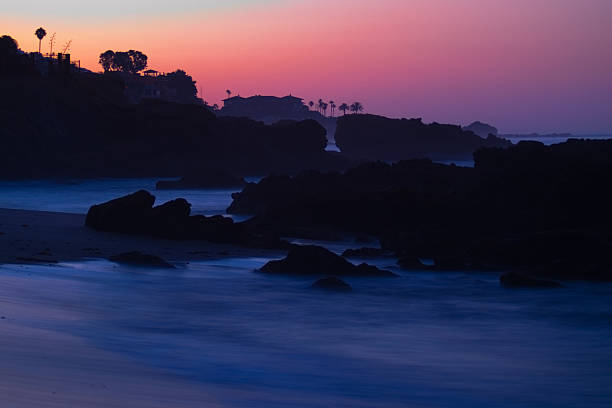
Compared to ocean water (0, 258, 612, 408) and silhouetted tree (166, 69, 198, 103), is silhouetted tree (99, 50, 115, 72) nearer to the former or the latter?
silhouetted tree (166, 69, 198, 103)

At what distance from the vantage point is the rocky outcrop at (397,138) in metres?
118

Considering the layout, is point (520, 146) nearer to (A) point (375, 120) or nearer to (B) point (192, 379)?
(B) point (192, 379)

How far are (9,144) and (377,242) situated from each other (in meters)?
48.5

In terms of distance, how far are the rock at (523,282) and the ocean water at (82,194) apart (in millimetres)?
20890

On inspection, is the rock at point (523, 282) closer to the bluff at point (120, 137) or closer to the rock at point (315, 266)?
the rock at point (315, 266)

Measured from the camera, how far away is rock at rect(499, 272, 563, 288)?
42.6 ft

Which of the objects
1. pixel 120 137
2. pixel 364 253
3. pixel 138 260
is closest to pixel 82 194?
pixel 120 137

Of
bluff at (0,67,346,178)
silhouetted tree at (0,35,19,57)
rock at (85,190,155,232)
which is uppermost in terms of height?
silhouetted tree at (0,35,19,57)

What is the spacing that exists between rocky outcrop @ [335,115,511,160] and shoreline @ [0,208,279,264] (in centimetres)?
10022

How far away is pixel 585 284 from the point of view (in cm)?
1362

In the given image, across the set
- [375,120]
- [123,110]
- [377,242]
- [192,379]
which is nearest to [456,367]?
[192,379]

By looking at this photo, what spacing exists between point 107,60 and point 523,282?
4914 inches

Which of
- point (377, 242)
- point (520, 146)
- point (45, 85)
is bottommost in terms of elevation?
point (377, 242)

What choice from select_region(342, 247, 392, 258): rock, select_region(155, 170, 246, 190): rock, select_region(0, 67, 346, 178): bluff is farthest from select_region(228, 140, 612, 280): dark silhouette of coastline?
select_region(0, 67, 346, 178): bluff
